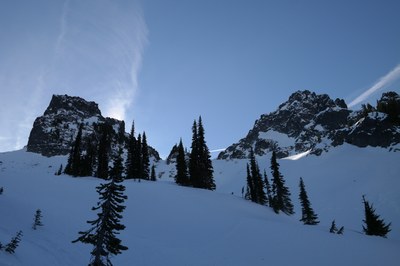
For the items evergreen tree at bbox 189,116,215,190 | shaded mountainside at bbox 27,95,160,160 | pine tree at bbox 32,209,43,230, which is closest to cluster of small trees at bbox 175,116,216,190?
evergreen tree at bbox 189,116,215,190

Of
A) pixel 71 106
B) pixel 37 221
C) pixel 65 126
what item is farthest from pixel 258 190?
pixel 71 106

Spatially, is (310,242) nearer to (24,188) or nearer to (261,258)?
(261,258)

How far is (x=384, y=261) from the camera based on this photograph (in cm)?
2606

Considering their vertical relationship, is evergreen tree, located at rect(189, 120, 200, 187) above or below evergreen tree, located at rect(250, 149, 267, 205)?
above

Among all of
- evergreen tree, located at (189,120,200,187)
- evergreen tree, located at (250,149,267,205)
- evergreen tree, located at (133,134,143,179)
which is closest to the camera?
evergreen tree, located at (189,120,200,187)

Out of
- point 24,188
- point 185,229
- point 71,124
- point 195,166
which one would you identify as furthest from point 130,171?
point 71,124

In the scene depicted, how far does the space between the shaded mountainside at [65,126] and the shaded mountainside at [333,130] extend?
8189cm

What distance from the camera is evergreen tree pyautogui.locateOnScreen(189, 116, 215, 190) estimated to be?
2477 inches

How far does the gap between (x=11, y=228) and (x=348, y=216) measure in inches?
2743

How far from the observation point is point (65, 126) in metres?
164

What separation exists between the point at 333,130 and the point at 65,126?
141883mm

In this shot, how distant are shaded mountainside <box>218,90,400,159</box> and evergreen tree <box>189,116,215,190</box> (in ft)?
237

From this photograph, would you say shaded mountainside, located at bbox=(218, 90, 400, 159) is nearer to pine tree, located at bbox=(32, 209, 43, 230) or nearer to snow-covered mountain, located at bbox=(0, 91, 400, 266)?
snow-covered mountain, located at bbox=(0, 91, 400, 266)

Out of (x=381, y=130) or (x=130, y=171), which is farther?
(x=381, y=130)
